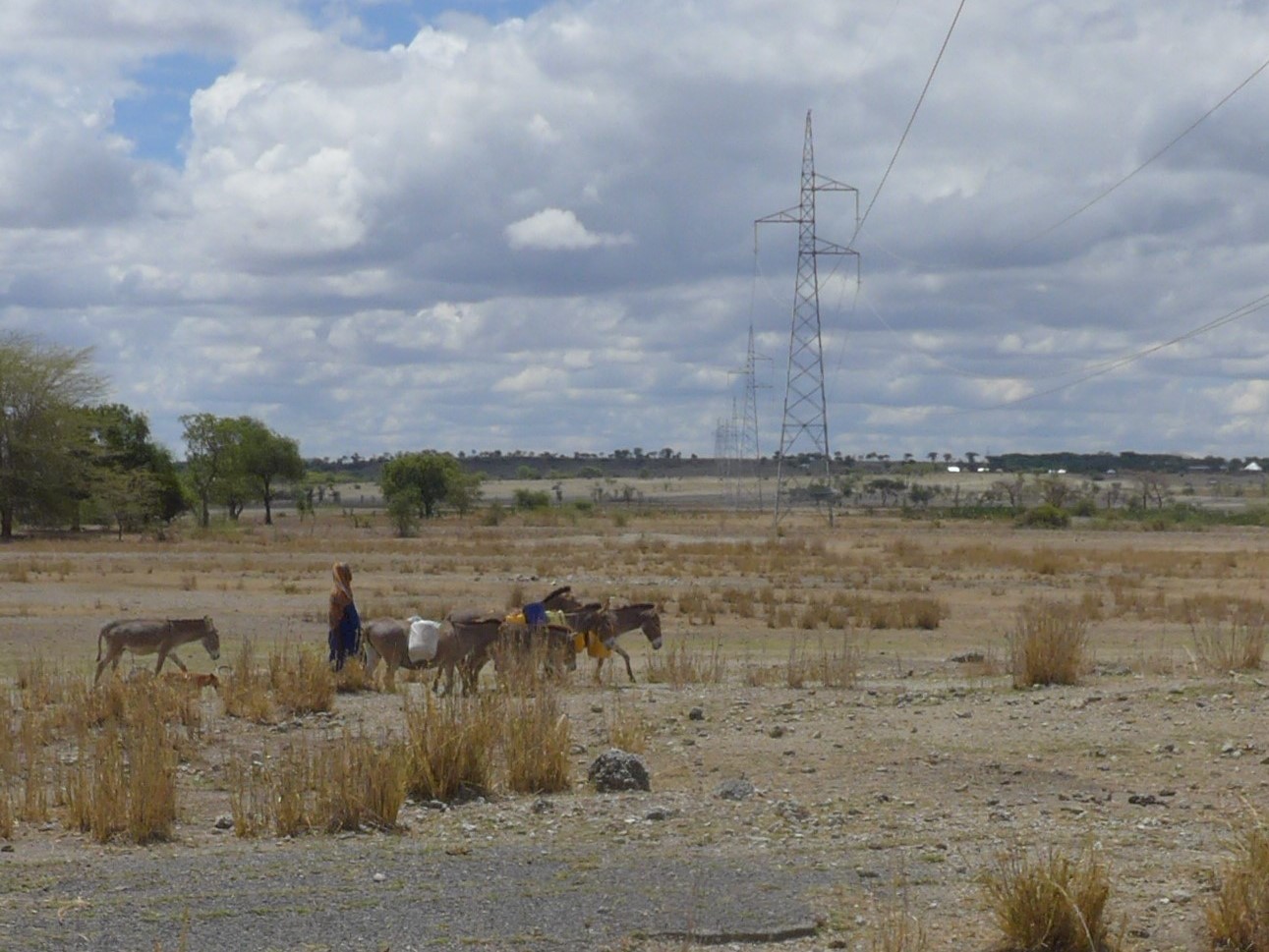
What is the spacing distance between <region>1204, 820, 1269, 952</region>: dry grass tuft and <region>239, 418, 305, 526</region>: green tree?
392 ft

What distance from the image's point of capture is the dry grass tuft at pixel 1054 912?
27.7 feet

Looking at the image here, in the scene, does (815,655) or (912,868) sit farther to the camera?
(815,655)

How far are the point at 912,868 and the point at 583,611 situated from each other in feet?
41.8

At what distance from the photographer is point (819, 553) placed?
7050 cm

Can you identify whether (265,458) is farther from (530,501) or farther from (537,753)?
(537,753)

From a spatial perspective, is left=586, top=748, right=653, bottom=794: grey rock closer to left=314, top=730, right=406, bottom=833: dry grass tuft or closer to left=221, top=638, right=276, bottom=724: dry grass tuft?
left=314, top=730, right=406, bottom=833: dry grass tuft

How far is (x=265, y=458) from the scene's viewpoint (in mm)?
126562

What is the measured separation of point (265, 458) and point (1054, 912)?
402 feet

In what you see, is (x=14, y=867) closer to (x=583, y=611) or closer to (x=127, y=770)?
(x=127, y=770)

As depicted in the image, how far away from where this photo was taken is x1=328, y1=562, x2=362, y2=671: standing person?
19984mm

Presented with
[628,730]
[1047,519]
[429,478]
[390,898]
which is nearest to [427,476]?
[429,478]

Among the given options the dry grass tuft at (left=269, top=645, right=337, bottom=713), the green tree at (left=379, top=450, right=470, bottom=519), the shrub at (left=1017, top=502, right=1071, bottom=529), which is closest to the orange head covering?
the dry grass tuft at (left=269, top=645, right=337, bottom=713)

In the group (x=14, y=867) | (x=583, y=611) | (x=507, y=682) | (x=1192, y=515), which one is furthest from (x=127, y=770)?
(x=1192, y=515)

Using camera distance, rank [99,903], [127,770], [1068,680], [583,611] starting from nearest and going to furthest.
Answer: [99,903]
[127,770]
[1068,680]
[583,611]
